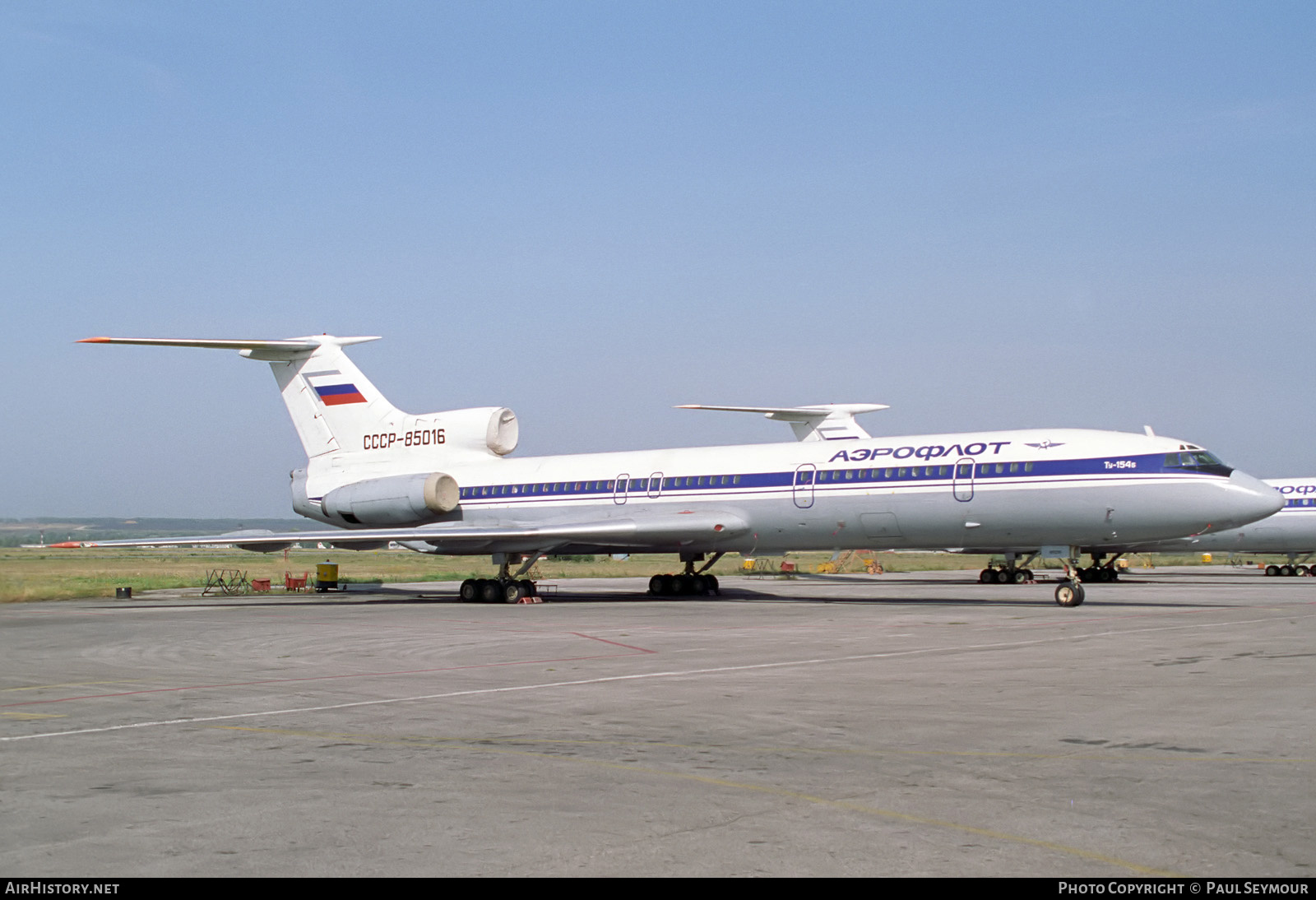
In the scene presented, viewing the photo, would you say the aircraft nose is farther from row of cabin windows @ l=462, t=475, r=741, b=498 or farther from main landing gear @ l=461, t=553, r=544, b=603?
main landing gear @ l=461, t=553, r=544, b=603

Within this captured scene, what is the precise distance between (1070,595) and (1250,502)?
12.7ft

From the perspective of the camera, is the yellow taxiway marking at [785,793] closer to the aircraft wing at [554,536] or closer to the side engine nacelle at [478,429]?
the aircraft wing at [554,536]

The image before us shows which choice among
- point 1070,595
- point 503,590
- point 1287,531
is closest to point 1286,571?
point 1287,531

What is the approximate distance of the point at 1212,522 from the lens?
23656 millimetres

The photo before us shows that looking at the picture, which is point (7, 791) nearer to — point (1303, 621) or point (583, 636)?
point (583, 636)

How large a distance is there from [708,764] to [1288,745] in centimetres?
423

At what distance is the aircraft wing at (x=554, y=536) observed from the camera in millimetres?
28875

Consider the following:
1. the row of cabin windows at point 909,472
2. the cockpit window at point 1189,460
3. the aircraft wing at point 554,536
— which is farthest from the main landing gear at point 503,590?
the cockpit window at point 1189,460

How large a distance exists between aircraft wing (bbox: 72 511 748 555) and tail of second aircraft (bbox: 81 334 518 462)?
3.60m

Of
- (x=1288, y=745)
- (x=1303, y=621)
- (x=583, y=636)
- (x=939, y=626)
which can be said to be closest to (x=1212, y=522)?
(x=1303, y=621)

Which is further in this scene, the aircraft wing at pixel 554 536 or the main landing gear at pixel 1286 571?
the main landing gear at pixel 1286 571

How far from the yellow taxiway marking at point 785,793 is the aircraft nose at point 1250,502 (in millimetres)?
19151

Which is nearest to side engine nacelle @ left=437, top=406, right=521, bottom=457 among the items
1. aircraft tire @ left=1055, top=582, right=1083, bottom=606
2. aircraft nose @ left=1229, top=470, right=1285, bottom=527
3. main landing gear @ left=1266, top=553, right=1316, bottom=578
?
aircraft tire @ left=1055, top=582, right=1083, bottom=606

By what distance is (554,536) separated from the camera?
29766 millimetres
